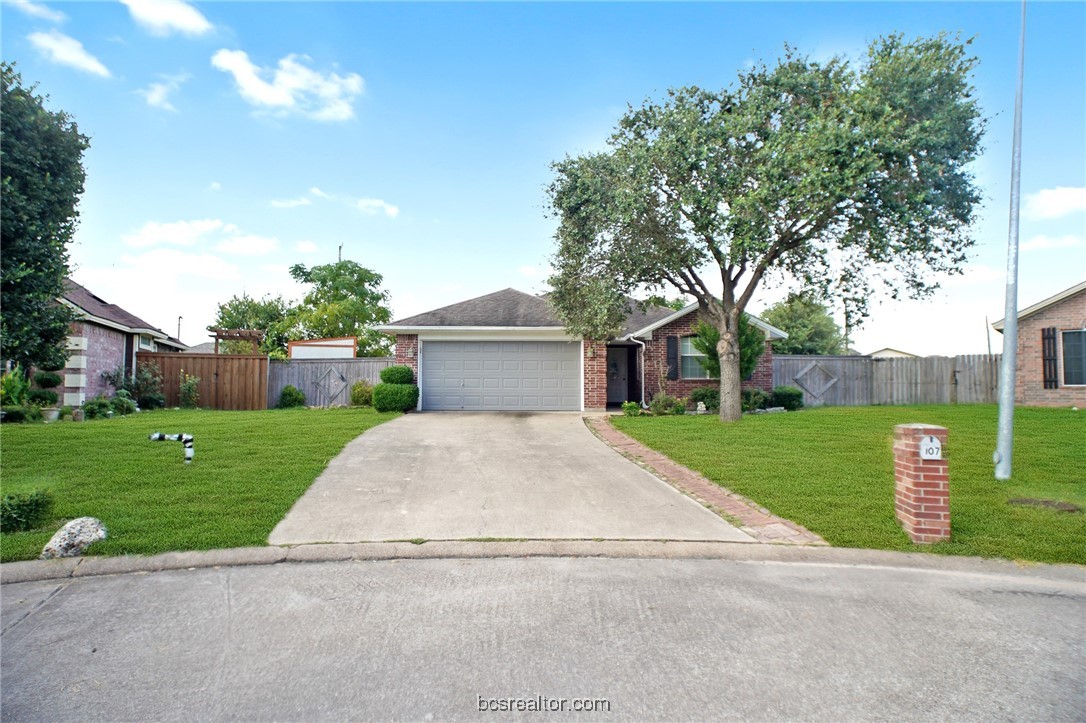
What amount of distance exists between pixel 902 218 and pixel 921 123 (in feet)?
5.66

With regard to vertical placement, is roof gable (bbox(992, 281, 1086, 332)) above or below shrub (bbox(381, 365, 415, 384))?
above

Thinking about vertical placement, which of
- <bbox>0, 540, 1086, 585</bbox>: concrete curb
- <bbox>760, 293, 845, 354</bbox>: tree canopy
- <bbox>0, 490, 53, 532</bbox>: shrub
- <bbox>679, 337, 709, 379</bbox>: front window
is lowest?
<bbox>0, 540, 1086, 585</bbox>: concrete curb

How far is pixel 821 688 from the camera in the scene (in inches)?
111

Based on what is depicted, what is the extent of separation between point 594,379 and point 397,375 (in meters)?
5.70

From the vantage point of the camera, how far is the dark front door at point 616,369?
66.5 ft

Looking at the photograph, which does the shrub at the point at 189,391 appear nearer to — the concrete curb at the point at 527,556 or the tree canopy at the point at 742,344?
the tree canopy at the point at 742,344

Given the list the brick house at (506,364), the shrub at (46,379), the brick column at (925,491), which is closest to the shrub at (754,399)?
the brick house at (506,364)

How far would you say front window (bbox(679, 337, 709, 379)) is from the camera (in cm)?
1822

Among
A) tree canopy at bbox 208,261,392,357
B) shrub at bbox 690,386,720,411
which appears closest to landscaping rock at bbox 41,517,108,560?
shrub at bbox 690,386,720,411

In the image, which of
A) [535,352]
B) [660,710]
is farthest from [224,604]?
[535,352]

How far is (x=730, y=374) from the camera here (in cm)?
1452

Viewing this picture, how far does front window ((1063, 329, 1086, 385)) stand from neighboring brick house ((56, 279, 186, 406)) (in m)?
26.5

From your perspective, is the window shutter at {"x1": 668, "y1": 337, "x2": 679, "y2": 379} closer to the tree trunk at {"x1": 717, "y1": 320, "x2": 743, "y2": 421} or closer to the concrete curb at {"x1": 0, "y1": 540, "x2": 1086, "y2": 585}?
the tree trunk at {"x1": 717, "y1": 320, "x2": 743, "y2": 421}

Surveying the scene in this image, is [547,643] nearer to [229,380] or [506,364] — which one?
[506,364]
